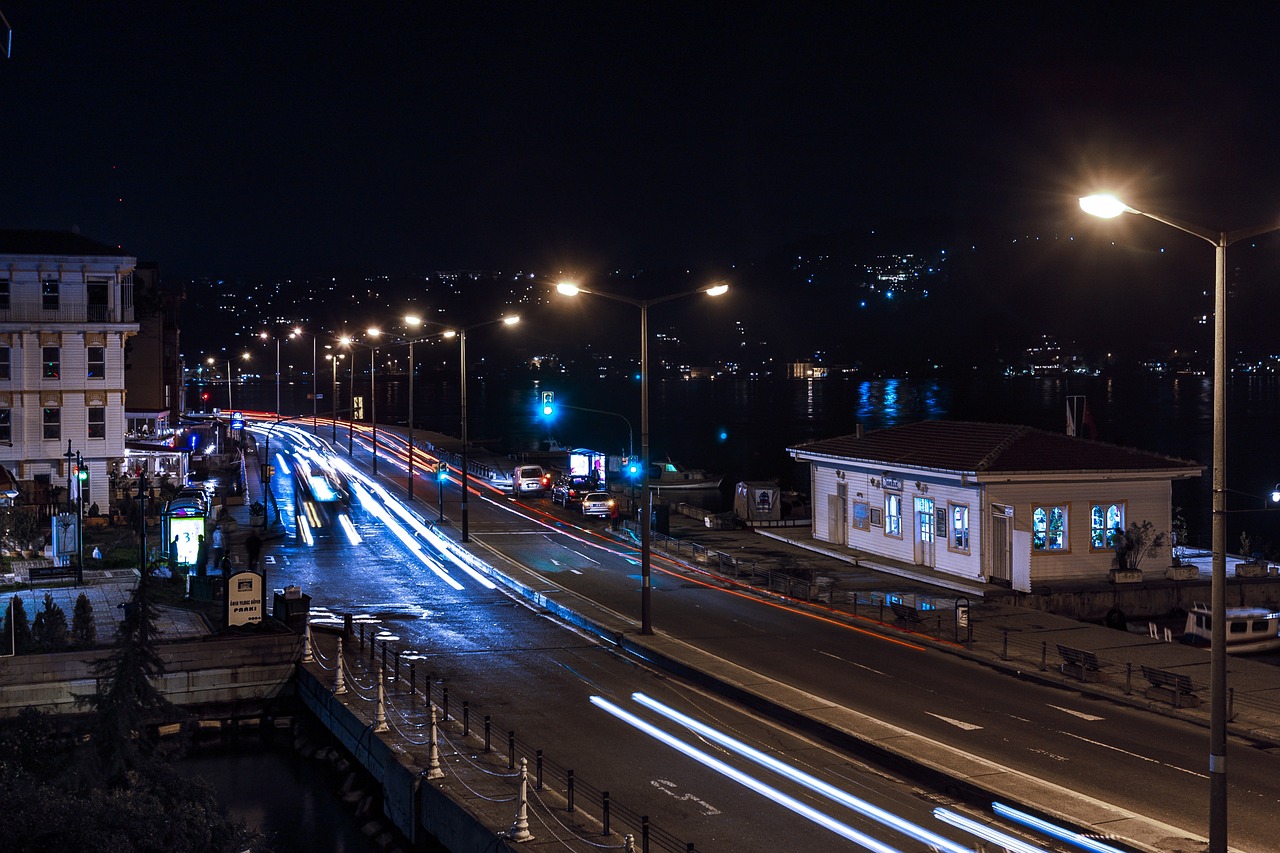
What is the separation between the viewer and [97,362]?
157 ft

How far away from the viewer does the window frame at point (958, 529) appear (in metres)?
34.6

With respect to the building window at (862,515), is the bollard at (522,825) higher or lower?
lower

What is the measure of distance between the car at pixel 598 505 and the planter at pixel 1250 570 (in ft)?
82.9

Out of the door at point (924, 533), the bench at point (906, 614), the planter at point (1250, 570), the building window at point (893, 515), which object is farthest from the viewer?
the building window at point (893, 515)

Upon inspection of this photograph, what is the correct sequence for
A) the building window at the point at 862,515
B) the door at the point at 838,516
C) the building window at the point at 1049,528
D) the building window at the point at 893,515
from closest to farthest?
the building window at the point at 1049,528, the building window at the point at 893,515, the building window at the point at 862,515, the door at the point at 838,516

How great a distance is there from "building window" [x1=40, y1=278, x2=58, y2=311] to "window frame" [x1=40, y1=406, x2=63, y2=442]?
13.5 ft

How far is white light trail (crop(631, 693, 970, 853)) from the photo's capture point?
13453mm

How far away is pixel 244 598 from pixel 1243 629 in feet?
87.9

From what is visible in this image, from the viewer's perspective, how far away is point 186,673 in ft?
77.0

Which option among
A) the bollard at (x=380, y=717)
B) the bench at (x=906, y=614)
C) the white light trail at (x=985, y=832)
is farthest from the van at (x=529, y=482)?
the white light trail at (x=985, y=832)

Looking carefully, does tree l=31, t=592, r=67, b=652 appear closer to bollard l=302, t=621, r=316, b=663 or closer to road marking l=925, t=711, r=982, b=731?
bollard l=302, t=621, r=316, b=663

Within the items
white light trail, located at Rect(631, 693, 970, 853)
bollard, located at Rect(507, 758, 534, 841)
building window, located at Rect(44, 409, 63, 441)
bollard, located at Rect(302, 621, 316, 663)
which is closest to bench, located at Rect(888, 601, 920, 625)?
white light trail, located at Rect(631, 693, 970, 853)

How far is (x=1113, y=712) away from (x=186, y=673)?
57.8 ft

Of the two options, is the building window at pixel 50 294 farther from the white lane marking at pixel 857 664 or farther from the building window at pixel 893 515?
the white lane marking at pixel 857 664
